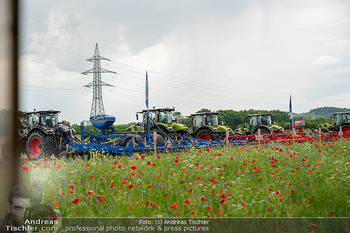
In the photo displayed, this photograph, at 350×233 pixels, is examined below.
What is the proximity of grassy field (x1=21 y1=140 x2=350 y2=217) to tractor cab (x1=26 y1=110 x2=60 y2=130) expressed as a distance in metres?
7.79

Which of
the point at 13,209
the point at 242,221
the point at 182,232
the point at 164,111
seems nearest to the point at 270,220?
the point at 242,221

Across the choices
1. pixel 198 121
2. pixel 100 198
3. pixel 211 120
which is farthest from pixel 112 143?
pixel 100 198

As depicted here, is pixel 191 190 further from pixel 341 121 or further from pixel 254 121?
pixel 341 121

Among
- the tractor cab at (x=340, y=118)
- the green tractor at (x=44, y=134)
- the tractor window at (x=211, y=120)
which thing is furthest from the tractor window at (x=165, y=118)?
the tractor cab at (x=340, y=118)

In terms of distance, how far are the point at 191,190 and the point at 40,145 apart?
1025 centimetres

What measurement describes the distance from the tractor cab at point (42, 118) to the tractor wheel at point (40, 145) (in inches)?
32.4

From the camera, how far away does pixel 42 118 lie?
13.7 meters

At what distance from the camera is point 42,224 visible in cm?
363

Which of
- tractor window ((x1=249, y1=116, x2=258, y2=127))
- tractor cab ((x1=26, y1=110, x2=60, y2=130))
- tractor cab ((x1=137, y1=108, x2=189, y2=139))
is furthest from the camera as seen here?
tractor window ((x1=249, y1=116, x2=258, y2=127))

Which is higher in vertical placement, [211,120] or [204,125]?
[211,120]

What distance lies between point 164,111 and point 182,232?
38.5ft

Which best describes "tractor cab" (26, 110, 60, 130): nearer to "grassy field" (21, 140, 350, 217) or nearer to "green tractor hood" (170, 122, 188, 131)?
"green tractor hood" (170, 122, 188, 131)

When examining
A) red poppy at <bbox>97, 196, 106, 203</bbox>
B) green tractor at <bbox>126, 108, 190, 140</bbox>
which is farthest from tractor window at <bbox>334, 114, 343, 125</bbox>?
red poppy at <bbox>97, 196, 106, 203</bbox>

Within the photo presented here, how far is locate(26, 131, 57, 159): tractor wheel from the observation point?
41.2ft
